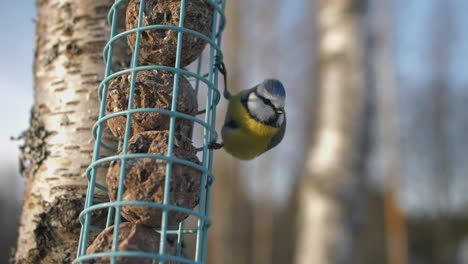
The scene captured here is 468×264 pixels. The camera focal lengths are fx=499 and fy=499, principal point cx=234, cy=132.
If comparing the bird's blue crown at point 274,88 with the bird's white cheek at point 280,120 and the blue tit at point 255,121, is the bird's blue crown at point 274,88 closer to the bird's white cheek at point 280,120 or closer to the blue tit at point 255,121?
the blue tit at point 255,121

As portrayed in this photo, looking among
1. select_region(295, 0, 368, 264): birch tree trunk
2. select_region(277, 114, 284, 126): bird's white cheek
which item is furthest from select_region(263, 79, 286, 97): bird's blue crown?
select_region(295, 0, 368, 264): birch tree trunk

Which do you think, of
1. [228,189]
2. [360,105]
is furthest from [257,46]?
[360,105]

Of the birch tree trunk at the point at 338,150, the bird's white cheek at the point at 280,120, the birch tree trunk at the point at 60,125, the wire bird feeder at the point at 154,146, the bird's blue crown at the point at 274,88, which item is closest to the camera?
the wire bird feeder at the point at 154,146

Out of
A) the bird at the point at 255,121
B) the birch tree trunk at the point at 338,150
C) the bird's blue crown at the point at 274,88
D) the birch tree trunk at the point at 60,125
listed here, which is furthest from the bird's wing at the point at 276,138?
the birch tree trunk at the point at 338,150

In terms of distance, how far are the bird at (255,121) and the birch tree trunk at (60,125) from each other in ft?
2.73

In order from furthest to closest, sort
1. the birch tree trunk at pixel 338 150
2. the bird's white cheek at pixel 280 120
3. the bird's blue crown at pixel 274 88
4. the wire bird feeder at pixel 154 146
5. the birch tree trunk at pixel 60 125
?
1. the birch tree trunk at pixel 338 150
2. the bird's white cheek at pixel 280 120
3. the bird's blue crown at pixel 274 88
4. the birch tree trunk at pixel 60 125
5. the wire bird feeder at pixel 154 146

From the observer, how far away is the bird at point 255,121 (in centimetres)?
270

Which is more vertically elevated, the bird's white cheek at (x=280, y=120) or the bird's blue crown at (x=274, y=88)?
the bird's blue crown at (x=274, y=88)

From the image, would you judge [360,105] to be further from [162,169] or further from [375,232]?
[375,232]

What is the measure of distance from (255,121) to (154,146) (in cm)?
120

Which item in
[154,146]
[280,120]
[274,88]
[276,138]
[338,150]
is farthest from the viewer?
[338,150]

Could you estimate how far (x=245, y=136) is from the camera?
271 cm

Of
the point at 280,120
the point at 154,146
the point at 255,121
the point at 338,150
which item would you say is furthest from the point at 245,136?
the point at 338,150

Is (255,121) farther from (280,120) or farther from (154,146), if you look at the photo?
(154,146)
